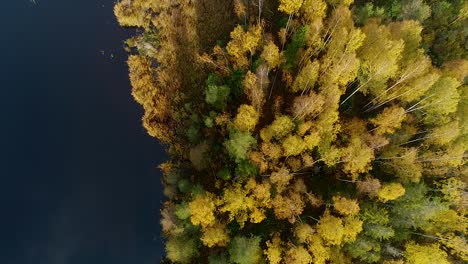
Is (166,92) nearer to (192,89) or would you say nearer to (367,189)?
(192,89)

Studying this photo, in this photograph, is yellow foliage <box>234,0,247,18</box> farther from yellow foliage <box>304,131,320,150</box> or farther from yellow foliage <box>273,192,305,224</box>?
yellow foliage <box>273,192,305,224</box>

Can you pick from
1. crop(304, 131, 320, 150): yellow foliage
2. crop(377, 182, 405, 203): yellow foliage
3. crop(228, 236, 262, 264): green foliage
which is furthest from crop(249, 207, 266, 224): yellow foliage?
crop(377, 182, 405, 203): yellow foliage

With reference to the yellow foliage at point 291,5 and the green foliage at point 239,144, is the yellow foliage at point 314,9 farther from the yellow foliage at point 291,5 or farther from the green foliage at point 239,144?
the green foliage at point 239,144

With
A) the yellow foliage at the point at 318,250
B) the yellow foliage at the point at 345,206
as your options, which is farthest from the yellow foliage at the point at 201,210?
the yellow foliage at the point at 345,206

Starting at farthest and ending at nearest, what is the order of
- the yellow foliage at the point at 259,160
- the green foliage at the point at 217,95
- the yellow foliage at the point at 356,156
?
the green foliage at the point at 217,95
the yellow foliage at the point at 259,160
the yellow foliage at the point at 356,156

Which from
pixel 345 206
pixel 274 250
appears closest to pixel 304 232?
pixel 274 250

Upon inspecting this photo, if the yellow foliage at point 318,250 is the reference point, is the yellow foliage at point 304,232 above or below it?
above
